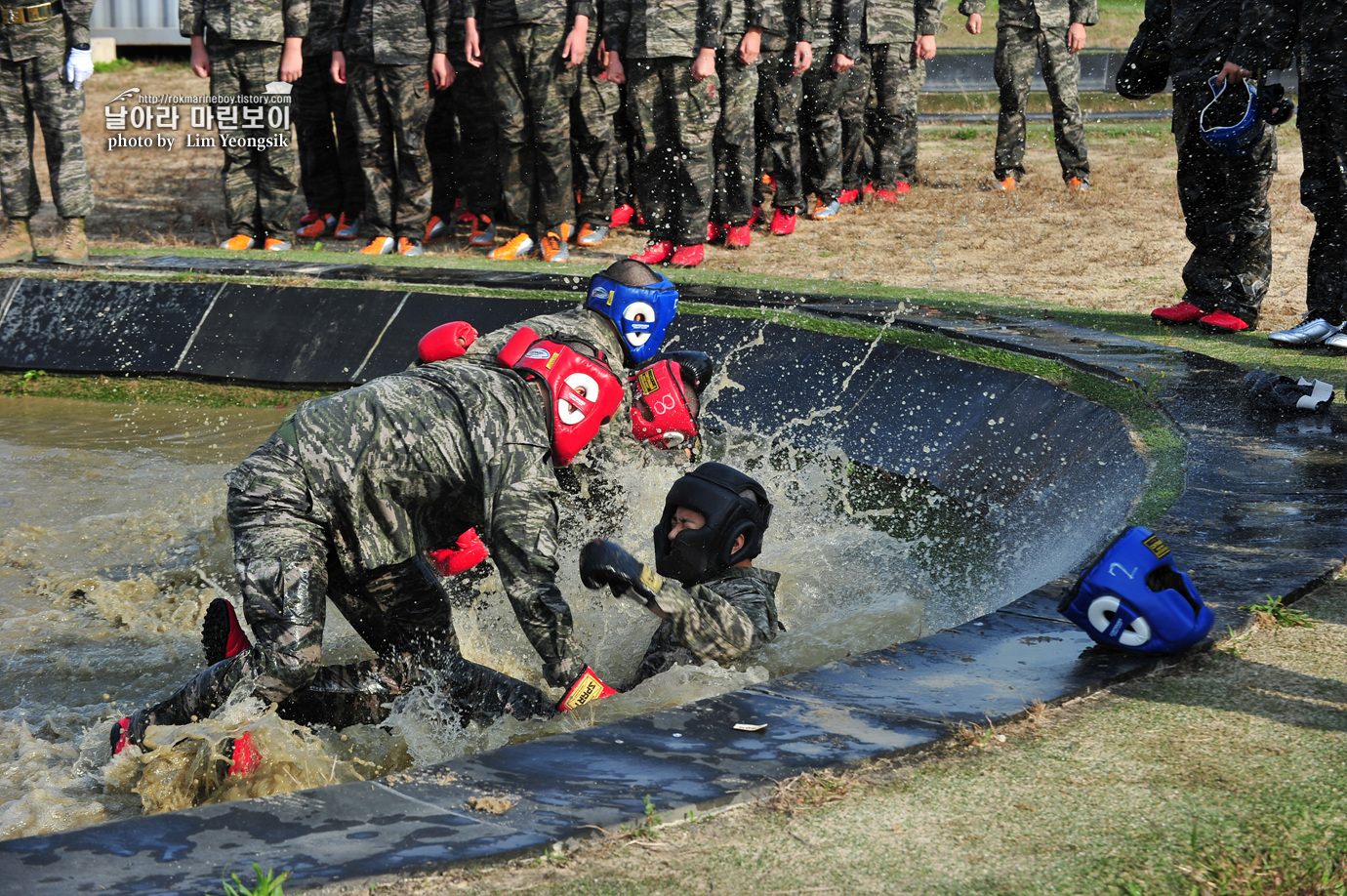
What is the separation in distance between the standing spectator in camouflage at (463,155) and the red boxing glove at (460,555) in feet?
21.7

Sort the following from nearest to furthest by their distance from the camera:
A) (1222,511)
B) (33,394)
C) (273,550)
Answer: (273,550) < (1222,511) < (33,394)

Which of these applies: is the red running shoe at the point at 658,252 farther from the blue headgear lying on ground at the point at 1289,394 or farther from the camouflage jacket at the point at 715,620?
the camouflage jacket at the point at 715,620

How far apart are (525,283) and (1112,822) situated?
21.7ft

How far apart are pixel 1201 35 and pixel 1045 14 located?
5.90 meters

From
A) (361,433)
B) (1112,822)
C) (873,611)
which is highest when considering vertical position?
(361,433)

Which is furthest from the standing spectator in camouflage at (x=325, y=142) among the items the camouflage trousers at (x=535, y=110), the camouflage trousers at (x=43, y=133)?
the camouflage trousers at (x=43, y=133)

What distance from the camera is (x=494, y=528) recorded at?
371 centimetres

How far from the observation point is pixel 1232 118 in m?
6.90

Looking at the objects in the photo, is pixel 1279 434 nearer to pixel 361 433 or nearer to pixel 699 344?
pixel 699 344

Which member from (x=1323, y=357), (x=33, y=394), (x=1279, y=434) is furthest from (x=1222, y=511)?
(x=33, y=394)

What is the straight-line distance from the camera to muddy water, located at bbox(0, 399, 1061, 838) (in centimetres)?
367

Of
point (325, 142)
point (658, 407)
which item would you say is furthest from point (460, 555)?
point (325, 142)

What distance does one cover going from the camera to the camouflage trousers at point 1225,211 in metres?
7.21

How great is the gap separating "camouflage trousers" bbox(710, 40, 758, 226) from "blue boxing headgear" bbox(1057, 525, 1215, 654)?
762 cm
